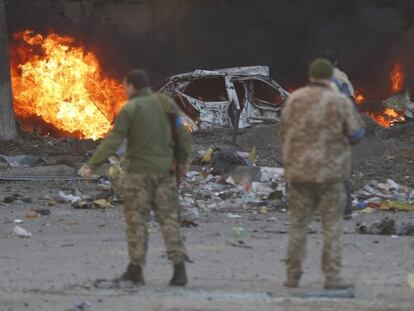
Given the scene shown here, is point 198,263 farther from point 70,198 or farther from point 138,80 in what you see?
point 70,198

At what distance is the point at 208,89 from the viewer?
68.2ft

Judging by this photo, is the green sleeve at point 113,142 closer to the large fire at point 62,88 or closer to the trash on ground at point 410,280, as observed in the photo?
the trash on ground at point 410,280

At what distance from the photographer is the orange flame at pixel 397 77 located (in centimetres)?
2541

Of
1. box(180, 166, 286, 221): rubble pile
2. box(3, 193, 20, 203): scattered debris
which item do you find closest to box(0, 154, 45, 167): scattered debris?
box(180, 166, 286, 221): rubble pile

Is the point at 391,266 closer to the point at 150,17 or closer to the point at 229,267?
the point at 229,267

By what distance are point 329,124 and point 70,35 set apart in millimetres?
18953

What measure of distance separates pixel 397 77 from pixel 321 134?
19417 mm

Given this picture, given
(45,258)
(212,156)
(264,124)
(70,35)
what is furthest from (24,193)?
(70,35)

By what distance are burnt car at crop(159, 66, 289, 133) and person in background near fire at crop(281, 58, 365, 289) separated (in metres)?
12.9

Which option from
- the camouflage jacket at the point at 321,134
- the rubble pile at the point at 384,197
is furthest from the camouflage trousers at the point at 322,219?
the rubble pile at the point at 384,197

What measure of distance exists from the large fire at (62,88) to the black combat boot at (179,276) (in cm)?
1519

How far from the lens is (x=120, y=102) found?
2372 centimetres

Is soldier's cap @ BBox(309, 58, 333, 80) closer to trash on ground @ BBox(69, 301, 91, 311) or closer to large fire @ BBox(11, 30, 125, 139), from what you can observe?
trash on ground @ BBox(69, 301, 91, 311)

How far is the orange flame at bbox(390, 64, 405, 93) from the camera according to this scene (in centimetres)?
2541
